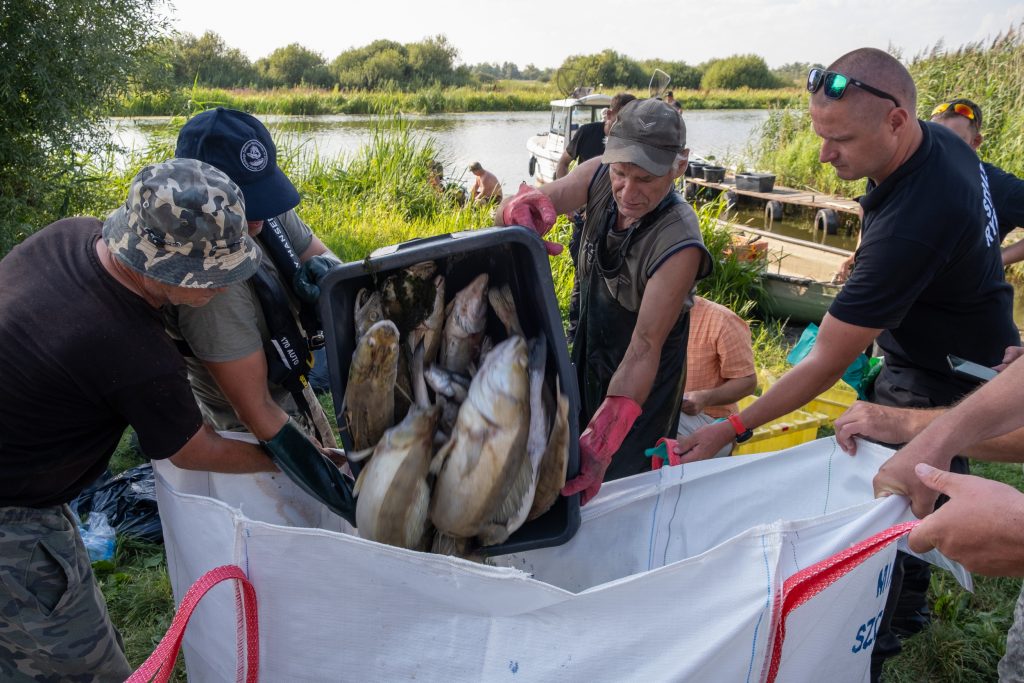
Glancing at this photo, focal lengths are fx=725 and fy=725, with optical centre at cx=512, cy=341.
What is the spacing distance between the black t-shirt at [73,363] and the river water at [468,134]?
19.1ft

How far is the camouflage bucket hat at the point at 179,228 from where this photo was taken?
54.4 inches

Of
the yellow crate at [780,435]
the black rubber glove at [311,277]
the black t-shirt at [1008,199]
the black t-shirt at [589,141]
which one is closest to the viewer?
the black rubber glove at [311,277]

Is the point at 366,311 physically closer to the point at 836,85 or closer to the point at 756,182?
the point at 836,85

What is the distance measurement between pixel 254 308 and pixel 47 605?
81 centimetres

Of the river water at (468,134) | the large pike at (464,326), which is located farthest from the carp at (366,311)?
the river water at (468,134)

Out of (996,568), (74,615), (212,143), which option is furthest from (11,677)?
(996,568)

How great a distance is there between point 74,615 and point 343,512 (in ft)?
2.22

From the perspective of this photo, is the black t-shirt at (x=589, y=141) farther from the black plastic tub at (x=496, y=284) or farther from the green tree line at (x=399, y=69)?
the green tree line at (x=399, y=69)

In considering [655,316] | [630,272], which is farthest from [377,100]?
[655,316]

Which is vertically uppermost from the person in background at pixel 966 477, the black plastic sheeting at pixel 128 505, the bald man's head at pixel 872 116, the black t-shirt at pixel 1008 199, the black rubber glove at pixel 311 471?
the bald man's head at pixel 872 116

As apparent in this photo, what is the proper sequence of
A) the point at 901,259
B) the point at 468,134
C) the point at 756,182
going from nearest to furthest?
1. the point at 901,259
2. the point at 756,182
3. the point at 468,134

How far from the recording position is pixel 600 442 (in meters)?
1.97

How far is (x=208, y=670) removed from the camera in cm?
153

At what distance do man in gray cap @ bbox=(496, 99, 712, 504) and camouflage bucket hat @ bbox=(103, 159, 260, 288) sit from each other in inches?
29.4
